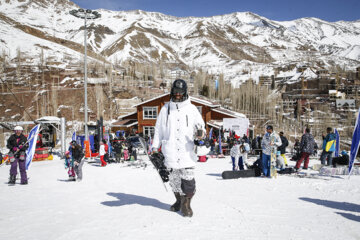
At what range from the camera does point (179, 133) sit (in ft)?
Answer: 12.1

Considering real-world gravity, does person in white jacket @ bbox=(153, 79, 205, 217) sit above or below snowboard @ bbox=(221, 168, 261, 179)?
above

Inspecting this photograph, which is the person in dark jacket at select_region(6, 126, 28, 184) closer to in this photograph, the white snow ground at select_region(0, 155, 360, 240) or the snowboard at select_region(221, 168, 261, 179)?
the white snow ground at select_region(0, 155, 360, 240)

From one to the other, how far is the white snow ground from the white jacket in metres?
0.81

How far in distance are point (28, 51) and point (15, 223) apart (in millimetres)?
90143

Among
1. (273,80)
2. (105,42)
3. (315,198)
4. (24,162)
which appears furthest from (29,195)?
(105,42)

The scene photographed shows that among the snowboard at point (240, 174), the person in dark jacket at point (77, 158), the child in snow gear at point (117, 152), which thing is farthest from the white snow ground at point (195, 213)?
the child in snow gear at point (117, 152)

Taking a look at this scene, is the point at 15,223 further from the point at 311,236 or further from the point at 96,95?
the point at 96,95

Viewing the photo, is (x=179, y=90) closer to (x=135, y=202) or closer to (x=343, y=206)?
(x=135, y=202)

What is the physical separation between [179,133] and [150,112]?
85.1ft

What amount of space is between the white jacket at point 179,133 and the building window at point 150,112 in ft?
83.5

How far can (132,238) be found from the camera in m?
2.82

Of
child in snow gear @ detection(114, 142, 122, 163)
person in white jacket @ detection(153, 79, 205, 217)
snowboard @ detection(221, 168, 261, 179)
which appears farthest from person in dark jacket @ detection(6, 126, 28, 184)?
child in snow gear @ detection(114, 142, 122, 163)

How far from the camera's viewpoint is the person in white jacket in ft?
11.8

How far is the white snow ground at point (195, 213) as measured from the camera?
117 inches
